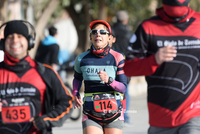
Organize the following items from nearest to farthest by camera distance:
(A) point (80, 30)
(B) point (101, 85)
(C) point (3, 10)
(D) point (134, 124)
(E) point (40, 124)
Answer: (E) point (40, 124) → (B) point (101, 85) → (D) point (134, 124) → (C) point (3, 10) → (A) point (80, 30)

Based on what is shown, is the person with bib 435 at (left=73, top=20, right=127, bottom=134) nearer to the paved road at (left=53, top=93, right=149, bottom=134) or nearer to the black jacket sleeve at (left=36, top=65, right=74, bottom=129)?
the black jacket sleeve at (left=36, top=65, right=74, bottom=129)

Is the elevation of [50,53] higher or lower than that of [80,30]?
lower

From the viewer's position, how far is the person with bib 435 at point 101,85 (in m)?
4.52

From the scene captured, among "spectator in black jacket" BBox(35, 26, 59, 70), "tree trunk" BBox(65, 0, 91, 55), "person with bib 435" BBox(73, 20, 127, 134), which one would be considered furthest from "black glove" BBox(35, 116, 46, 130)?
"tree trunk" BBox(65, 0, 91, 55)

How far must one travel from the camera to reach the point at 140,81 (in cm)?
1541

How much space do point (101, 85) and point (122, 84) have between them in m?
0.25

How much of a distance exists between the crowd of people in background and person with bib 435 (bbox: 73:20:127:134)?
0.4 inches

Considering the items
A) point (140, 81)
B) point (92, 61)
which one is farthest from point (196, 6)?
point (92, 61)

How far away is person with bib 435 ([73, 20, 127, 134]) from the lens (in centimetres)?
452

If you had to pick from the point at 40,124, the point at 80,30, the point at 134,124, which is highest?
the point at 80,30

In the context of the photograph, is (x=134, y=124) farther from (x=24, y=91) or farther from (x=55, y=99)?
(x=24, y=91)

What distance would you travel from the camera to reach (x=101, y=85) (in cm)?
464

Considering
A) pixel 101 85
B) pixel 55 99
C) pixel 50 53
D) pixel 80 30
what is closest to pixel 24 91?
pixel 55 99

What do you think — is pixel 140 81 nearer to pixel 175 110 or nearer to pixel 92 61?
pixel 92 61
